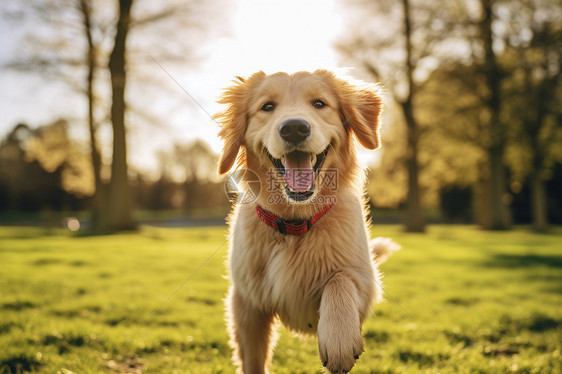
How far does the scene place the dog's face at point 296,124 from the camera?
2.57 meters

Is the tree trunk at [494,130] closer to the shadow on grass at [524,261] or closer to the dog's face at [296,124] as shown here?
the shadow on grass at [524,261]

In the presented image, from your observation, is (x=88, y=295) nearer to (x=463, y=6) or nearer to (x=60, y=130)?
(x=60, y=130)

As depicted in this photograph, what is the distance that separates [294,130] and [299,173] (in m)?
0.29

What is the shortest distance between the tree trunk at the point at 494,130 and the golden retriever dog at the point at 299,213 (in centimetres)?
1706

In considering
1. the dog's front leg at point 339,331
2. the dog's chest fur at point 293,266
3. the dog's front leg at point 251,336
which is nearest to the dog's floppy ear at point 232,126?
the dog's chest fur at point 293,266

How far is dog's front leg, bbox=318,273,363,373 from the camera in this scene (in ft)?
6.70

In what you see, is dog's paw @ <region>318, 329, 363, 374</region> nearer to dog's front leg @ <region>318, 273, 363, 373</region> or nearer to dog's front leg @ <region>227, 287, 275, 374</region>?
dog's front leg @ <region>318, 273, 363, 373</region>

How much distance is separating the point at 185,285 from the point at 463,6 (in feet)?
58.0

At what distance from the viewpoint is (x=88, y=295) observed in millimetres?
5363

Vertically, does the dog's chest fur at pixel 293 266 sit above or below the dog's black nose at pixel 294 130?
below

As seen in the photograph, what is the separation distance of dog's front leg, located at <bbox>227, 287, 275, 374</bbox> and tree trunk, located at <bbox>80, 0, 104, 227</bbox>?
50.7ft

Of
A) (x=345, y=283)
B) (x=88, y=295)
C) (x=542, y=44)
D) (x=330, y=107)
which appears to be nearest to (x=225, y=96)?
(x=330, y=107)

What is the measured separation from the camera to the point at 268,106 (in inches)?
113

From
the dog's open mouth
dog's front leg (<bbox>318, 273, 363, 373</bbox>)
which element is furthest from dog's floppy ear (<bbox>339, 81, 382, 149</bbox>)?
dog's front leg (<bbox>318, 273, 363, 373</bbox>)
